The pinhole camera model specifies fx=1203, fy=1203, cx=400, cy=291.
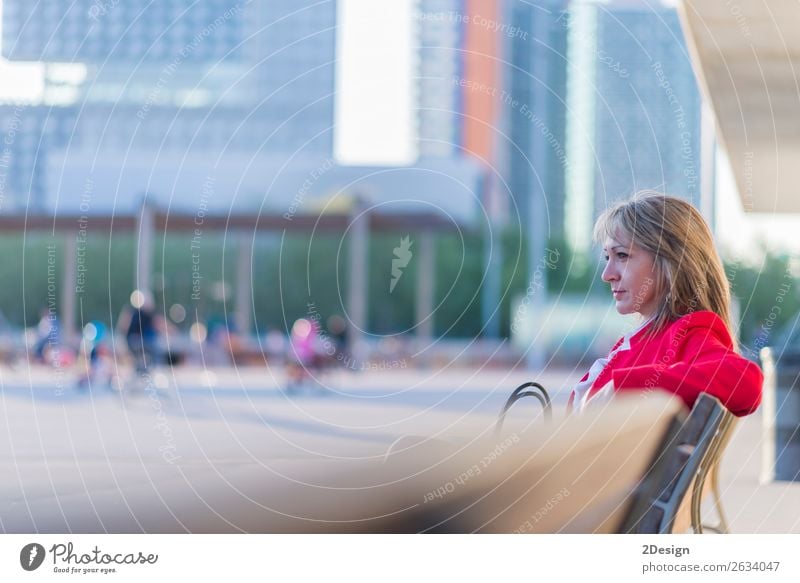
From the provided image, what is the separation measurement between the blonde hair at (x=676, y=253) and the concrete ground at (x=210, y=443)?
23.7 inches

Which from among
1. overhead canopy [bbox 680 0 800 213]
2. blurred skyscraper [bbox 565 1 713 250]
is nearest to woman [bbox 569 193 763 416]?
overhead canopy [bbox 680 0 800 213]

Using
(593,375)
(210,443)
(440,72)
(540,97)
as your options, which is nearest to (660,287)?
(593,375)

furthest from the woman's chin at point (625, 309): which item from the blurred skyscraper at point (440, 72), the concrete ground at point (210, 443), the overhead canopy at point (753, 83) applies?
the blurred skyscraper at point (440, 72)

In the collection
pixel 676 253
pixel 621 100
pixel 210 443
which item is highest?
pixel 621 100

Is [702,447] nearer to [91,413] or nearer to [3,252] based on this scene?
[91,413]

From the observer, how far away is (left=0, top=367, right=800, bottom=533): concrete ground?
2.77 meters

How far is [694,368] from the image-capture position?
101 inches

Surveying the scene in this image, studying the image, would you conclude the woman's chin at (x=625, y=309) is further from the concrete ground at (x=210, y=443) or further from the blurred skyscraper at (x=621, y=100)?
the blurred skyscraper at (x=621, y=100)

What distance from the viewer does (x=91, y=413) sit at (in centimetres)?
1122

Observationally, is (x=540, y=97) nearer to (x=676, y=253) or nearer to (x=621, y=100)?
(x=621, y=100)

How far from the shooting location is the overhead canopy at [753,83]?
5.79 m

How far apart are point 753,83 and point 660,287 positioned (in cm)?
484
